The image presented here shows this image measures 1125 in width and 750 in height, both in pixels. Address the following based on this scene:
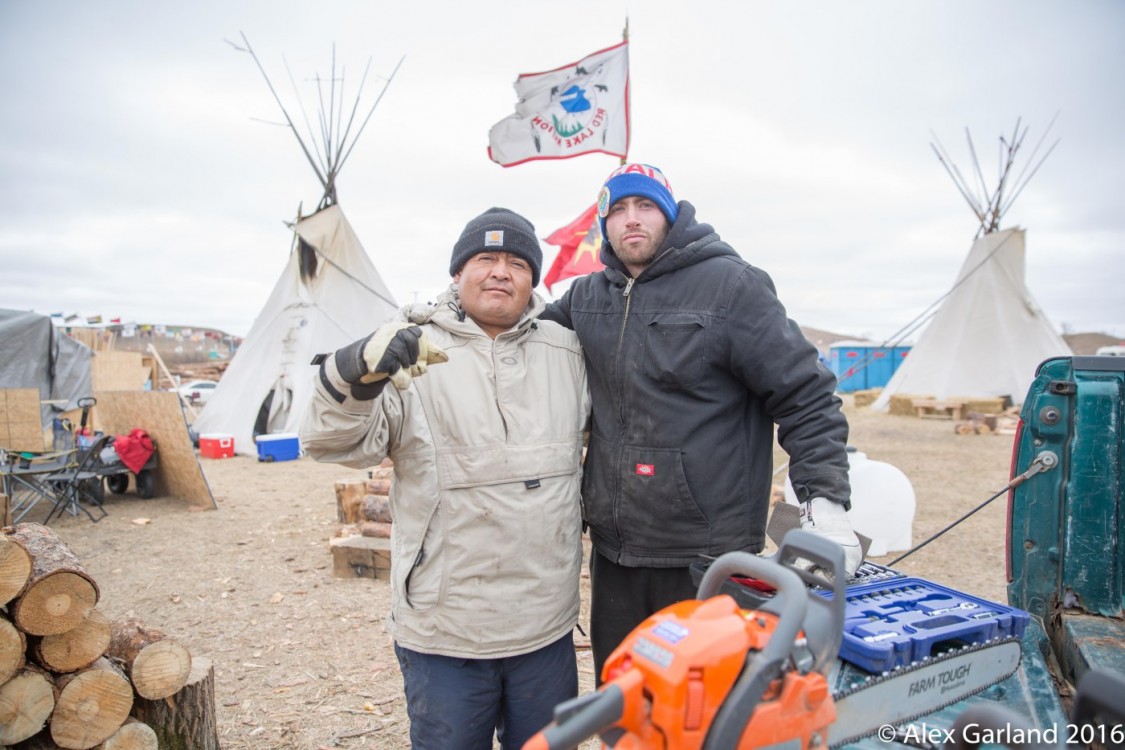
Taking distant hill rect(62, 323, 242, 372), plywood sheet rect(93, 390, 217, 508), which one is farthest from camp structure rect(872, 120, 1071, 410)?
distant hill rect(62, 323, 242, 372)

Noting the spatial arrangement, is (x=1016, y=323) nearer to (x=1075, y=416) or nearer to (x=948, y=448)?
(x=948, y=448)

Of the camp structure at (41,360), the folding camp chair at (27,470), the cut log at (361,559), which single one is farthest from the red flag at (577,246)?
the camp structure at (41,360)

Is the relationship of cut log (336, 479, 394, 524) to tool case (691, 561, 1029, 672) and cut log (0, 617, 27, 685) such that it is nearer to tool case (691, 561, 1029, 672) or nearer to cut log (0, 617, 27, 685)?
cut log (0, 617, 27, 685)

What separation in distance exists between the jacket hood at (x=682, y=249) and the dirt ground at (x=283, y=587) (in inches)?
104

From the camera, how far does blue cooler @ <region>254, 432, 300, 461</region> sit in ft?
36.6

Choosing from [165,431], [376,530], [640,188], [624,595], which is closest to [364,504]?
[376,530]

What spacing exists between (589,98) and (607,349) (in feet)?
23.4

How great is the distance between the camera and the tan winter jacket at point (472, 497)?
6.69 ft

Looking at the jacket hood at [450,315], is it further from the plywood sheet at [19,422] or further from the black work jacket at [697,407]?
the plywood sheet at [19,422]

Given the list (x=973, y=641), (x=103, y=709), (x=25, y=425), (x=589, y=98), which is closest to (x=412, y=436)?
(x=973, y=641)

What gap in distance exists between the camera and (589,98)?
8.53 metres

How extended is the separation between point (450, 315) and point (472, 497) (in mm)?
621

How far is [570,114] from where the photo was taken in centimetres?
866

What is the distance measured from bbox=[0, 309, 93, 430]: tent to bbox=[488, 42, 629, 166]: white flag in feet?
29.6
